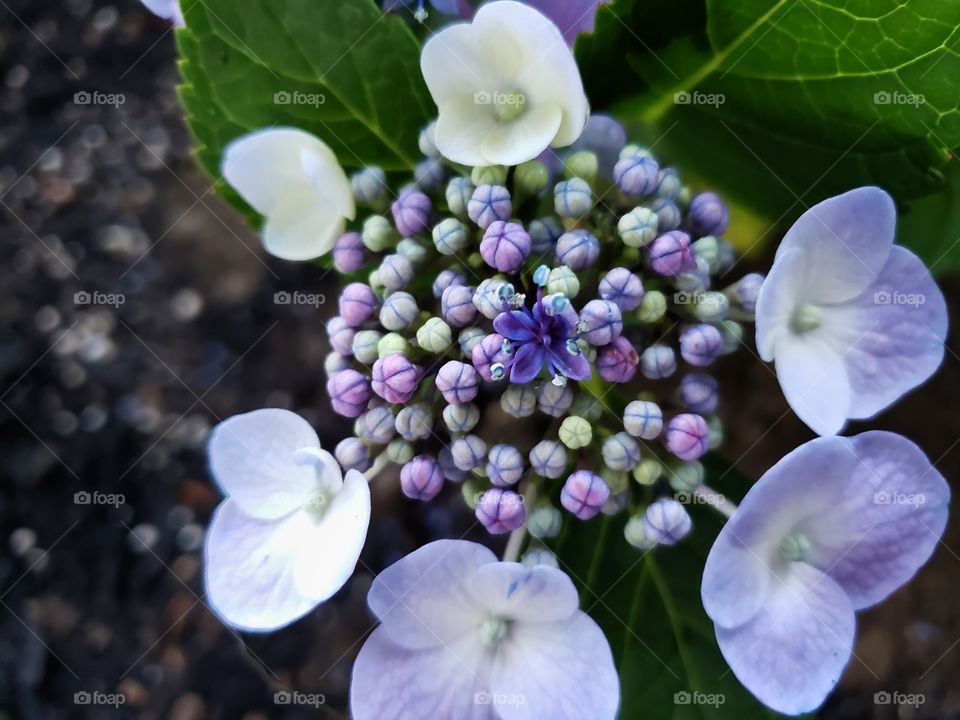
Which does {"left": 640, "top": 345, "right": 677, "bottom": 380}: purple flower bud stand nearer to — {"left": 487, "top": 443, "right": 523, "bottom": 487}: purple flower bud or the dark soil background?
{"left": 487, "top": 443, "right": 523, "bottom": 487}: purple flower bud

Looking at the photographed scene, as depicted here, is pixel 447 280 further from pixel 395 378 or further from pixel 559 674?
pixel 559 674

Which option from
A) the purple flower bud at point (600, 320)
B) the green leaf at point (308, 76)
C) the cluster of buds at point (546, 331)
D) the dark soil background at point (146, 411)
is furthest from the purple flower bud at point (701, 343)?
the dark soil background at point (146, 411)

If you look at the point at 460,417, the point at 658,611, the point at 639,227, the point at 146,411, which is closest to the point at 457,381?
the point at 460,417

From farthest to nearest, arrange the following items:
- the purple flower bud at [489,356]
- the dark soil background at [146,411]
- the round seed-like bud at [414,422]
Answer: the dark soil background at [146,411]
the round seed-like bud at [414,422]
the purple flower bud at [489,356]

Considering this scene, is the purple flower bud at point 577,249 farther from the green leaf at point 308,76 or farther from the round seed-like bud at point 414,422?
the green leaf at point 308,76

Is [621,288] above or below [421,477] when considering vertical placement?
above


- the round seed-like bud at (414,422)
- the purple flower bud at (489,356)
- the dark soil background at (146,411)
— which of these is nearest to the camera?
the purple flower bud at (489,356)
